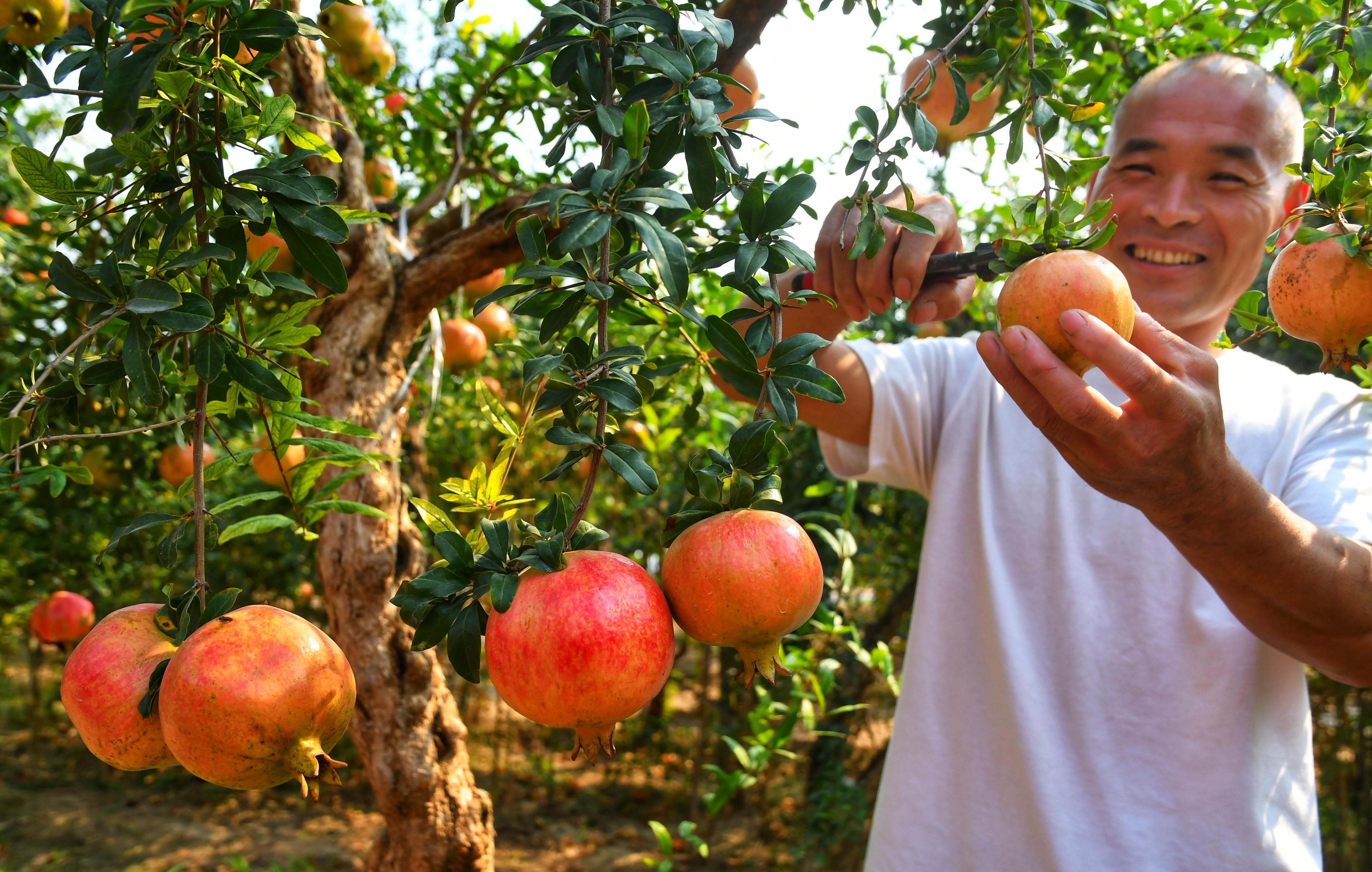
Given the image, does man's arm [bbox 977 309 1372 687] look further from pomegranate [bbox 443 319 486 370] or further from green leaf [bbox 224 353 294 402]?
pomegranate [bbox 443 319 486 370]

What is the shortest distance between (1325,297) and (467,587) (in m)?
1.06

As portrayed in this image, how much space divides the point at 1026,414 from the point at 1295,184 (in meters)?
1.21

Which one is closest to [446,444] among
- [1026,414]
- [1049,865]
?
[1049,865]

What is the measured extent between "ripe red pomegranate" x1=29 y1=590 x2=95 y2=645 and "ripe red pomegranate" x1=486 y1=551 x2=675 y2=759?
3.64 m

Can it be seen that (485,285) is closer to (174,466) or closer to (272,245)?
(272,245)

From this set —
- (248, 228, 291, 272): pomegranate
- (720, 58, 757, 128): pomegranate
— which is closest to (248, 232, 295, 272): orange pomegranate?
(248, 228, 291, 272): pomegranate

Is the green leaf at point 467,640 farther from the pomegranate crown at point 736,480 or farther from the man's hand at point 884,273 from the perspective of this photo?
the man's hand at point 884,273

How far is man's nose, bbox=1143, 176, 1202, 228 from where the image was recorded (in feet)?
5.52

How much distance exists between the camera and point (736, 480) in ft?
2.65

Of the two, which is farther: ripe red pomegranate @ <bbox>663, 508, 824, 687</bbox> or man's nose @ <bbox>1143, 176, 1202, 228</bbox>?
man's nose @ <bbox>1143, 176, 1202, 228</bbox>

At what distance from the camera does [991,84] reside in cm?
106

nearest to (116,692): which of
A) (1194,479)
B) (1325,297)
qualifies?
(1194,479)

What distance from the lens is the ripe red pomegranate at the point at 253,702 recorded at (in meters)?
0.70

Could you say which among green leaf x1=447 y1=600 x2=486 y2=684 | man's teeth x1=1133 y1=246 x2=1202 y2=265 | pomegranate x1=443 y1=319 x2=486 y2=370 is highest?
pomegranate x1=443 y1=319 x2=486 y2=370
